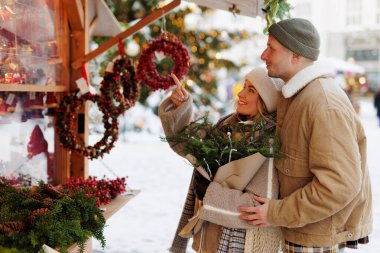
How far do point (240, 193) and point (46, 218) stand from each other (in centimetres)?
87

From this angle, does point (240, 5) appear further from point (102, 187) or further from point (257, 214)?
point (257, 214)

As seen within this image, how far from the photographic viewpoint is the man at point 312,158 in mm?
2059

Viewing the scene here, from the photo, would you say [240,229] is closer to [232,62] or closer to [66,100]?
[66,100]

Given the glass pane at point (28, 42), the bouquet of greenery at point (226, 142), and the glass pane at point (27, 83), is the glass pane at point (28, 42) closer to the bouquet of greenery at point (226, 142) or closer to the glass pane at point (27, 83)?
the glass pane at point (27, 83)

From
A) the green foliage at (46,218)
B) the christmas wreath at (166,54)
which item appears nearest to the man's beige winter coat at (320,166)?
the green foliage at (46,218)

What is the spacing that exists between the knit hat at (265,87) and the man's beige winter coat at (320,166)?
0.09 m

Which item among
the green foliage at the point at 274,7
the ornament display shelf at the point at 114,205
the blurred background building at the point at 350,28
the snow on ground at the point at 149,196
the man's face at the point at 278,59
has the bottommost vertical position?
the snow on ground at the point at 149,196

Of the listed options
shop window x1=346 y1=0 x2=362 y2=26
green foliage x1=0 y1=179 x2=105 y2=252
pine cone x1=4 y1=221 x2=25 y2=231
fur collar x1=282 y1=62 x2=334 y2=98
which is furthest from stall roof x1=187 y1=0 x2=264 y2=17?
shop window x1=346 y1=0 x2=362 y2=26

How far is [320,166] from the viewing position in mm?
2080

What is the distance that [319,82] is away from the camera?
2.24 metres

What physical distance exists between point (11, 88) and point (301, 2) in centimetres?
2706

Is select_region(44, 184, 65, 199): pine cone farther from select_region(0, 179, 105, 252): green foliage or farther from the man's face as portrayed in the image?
the man's face

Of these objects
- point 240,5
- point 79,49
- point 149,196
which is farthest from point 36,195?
point 149,196

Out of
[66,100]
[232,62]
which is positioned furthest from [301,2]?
[66,100]
